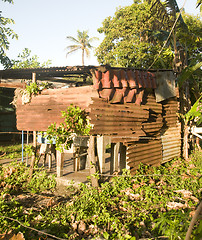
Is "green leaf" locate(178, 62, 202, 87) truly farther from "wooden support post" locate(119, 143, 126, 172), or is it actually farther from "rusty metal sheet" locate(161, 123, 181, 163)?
"wooden support post" locate(119, 143, 126, 172)

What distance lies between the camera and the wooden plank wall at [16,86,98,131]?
6105mm

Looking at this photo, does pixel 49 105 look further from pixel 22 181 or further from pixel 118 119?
pixel 22 181

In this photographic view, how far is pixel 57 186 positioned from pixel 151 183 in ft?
10.4

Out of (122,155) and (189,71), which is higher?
(189,71)

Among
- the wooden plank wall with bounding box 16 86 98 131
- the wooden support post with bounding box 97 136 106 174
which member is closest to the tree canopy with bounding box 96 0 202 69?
the wooden plank wall with bounding box 16 86 98 131

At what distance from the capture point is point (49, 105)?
6656mm

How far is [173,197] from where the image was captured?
215 inches

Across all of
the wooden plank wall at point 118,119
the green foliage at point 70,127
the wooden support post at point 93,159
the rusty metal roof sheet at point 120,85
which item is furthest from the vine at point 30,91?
the wooden support post at point 93,159

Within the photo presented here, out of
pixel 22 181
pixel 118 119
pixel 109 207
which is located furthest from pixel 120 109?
pixel 22 181

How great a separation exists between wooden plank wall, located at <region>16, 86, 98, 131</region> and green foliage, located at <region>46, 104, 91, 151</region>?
9.5 inches

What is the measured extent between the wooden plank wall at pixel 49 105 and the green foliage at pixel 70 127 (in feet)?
0.79

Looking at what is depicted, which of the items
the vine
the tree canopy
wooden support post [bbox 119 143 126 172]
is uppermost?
the tree canopy

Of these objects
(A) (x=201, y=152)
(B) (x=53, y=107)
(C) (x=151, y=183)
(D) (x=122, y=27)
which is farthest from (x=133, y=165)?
(D) (x=122, y=27)

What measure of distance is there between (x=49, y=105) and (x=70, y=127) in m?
1.26
